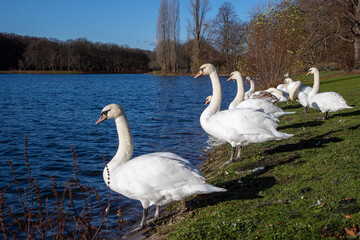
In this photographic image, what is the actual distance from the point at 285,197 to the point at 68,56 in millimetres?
122283

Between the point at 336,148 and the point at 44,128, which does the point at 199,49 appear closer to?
the point at 44,128

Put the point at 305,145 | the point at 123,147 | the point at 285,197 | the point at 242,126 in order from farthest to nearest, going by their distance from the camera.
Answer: the point at 305,145
the point at 242,126
the point at 123,147
the point at 285,197

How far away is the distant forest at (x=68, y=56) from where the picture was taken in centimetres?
11544

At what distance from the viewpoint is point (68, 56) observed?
385 feet

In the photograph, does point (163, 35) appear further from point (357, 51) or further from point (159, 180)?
point (159, 180)

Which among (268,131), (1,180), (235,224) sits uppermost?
(268,131)

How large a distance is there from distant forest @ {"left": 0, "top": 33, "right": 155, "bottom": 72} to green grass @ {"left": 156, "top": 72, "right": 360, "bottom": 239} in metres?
117

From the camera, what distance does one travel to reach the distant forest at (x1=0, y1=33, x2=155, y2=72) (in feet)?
379

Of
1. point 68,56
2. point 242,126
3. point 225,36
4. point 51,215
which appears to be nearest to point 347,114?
point 242,126

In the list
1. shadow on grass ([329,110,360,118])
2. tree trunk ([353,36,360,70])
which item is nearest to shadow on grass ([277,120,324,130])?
shadow on grass ([329,110,360,118])

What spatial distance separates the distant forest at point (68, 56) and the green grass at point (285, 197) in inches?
4618

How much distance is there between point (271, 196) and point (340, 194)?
2.92 ft

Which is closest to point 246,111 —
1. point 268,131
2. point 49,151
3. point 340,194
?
point 268,131

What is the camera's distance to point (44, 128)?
15.1 m
